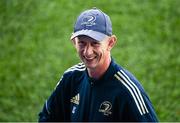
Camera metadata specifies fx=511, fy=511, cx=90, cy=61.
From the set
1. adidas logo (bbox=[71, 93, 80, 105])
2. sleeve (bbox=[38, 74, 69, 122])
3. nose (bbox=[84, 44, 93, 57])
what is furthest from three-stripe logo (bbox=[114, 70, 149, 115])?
sleeve (bbox=[38, 74, 69, 122])

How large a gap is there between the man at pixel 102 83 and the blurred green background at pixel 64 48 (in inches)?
117

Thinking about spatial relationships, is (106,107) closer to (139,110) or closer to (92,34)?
(139,110)

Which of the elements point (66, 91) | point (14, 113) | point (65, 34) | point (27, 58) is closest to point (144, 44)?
point (65, 34)

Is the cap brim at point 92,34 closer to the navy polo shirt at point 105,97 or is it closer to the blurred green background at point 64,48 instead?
the navy polo shirt at point 105,97

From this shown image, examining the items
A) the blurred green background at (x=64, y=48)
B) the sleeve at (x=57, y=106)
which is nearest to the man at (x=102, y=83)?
the sleeve at (x=57, y=106)

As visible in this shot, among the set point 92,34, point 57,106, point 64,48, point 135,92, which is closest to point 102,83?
point 135,92

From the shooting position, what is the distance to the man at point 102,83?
10.8ft

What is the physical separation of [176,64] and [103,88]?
3988mm

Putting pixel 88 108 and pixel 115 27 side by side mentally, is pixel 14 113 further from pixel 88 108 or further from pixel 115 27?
pixel 88 108

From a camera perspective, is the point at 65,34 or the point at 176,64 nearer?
the point at 176,64

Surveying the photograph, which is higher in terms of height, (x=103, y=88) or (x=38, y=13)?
(x=38, y=13)

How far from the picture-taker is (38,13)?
833 centimetres

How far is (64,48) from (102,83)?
4.33 metres

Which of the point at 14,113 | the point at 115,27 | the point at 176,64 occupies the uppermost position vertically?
the point at 115,27
